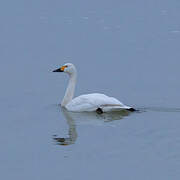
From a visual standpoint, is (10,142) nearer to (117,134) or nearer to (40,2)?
(117,134)

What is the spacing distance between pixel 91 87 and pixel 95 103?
2.31m

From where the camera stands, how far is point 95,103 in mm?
12602

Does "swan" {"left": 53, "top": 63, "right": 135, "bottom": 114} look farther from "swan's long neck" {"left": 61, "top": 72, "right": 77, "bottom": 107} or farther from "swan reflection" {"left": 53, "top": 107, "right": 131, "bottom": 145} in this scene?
"swan's long neck" {"left": 61, "top": 72, "right": 77, "bottom": 107}

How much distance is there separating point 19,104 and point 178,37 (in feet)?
28.6

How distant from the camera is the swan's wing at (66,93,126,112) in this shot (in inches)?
492

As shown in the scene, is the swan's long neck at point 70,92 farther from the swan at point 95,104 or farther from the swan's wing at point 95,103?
the swan's wing at point 95,103

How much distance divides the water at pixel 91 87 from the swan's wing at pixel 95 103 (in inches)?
6.4

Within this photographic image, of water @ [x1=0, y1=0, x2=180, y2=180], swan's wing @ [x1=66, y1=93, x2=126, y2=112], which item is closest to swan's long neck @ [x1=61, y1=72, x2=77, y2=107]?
water @ [x1=0, y1=0, x2=180, y2=180]

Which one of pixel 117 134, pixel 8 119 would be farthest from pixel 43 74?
pixel 117 134

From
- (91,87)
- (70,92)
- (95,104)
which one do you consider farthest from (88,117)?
(91,87)

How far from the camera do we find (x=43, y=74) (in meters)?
15.9

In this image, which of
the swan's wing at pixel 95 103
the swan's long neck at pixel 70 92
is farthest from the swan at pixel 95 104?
the swan's long neck at pixel 70 92

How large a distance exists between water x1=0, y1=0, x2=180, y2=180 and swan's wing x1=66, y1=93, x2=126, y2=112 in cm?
16

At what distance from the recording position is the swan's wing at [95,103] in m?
12.5
